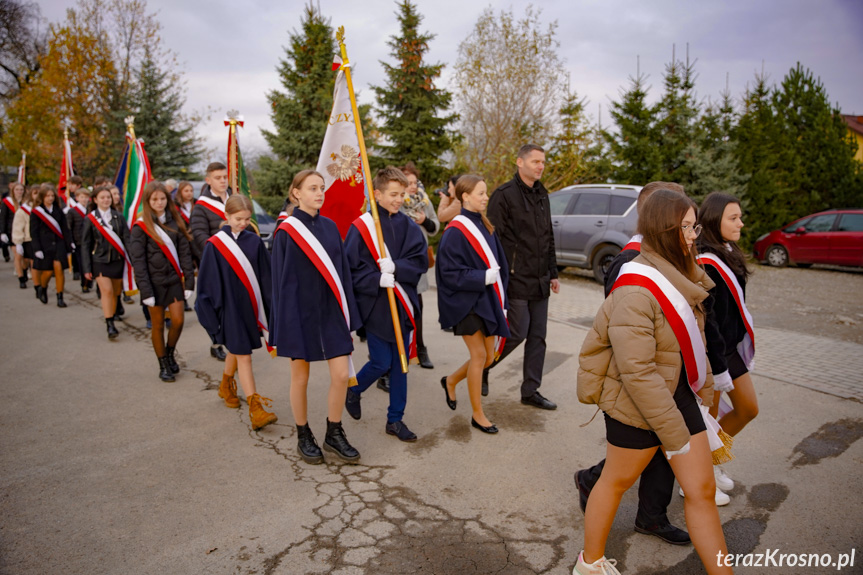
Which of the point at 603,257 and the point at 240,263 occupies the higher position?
the point at 240,263

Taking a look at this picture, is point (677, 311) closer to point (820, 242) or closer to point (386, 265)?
point (386, 265)

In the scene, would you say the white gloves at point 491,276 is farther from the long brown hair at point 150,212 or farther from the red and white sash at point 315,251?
the long brown hair at point 150,212

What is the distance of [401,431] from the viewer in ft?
14.6

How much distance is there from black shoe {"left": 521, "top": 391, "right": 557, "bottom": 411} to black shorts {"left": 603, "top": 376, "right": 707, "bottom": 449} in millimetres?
2484

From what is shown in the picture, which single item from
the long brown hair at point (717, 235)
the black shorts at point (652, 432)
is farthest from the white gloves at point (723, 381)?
the black shorts at point (652, 432)

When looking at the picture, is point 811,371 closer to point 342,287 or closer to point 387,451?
point 387,451

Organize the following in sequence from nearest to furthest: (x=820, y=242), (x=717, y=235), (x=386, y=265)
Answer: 1. (x=717, y=235)
2. (x=386, y=265)
3. (x=820, y=242)

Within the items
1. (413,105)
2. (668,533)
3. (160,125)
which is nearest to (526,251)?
(668,533)

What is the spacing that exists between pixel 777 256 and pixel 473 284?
14.7 m

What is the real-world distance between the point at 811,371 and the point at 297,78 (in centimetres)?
1661

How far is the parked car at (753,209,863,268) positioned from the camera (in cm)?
1420

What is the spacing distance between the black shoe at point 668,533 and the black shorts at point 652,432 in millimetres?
836

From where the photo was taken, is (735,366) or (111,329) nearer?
(735,366)

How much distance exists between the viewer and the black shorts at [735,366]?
11.1ft
